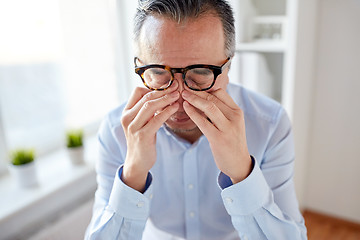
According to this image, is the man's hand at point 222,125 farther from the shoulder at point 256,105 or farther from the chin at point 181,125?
the shoulder at point 256,105

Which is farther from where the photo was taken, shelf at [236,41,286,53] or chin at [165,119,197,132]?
shelf at [236,41,286,53]

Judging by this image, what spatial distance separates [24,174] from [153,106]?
2.78ft

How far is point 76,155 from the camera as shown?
168 cm

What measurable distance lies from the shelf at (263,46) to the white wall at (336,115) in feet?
1.41

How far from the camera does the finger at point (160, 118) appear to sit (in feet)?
3.11

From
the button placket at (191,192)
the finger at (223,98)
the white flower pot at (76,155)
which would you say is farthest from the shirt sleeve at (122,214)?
the white flower pot at (76,155)

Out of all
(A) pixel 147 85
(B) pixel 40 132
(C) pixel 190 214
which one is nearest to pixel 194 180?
(C) pixel 190 214

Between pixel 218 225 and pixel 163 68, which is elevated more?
pixel 163 68

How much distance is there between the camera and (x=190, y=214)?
1206mm

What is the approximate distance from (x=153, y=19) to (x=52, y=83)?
1012 mm

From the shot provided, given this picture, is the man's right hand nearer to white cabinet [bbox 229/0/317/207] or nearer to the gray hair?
the gray hair

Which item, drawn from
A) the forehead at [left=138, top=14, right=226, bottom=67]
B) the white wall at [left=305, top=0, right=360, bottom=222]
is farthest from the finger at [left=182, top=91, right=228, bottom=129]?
the white wall at [left=305, top=0, right=360, bottom=222]

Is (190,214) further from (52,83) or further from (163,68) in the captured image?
(52,83)

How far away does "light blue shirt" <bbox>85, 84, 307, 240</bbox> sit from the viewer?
1.07 m
